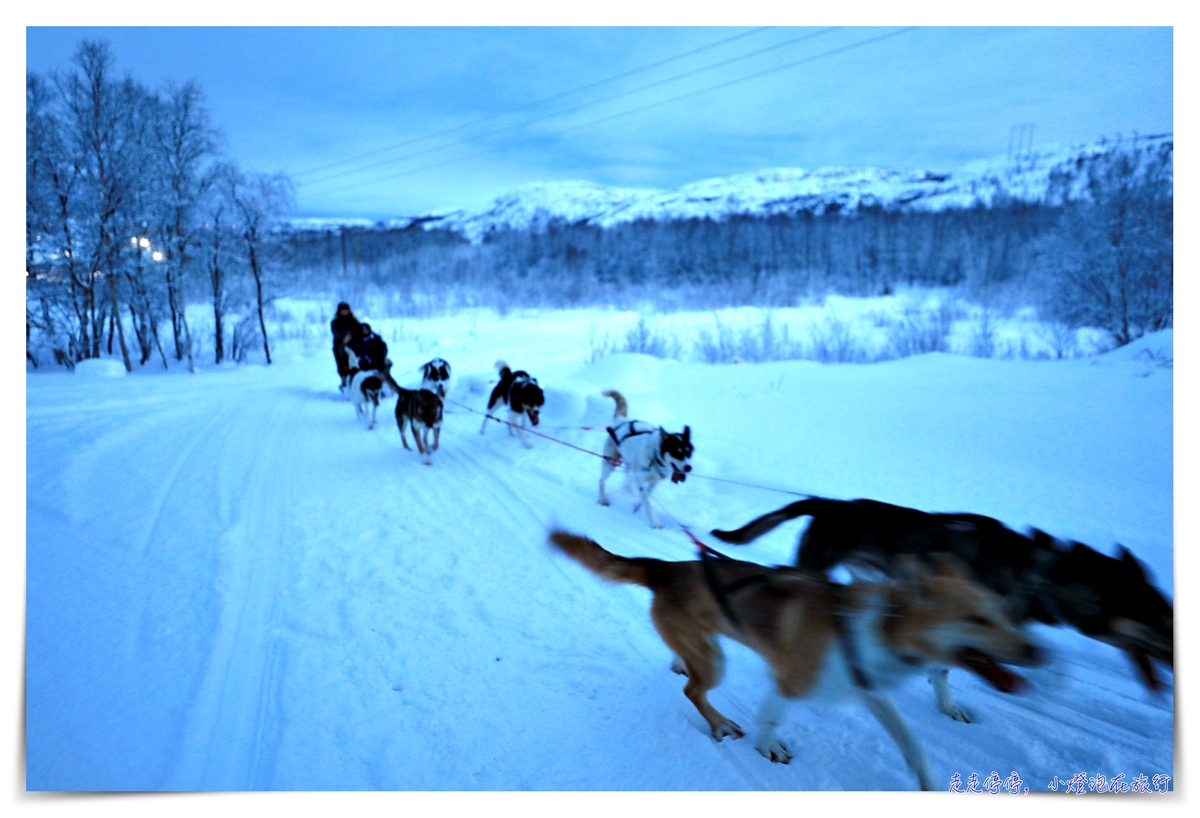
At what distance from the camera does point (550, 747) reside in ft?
8.26

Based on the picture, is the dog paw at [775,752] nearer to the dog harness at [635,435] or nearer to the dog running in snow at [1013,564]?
the dog running in snow at [1013,564]

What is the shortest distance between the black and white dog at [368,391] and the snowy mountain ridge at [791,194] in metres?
2.93

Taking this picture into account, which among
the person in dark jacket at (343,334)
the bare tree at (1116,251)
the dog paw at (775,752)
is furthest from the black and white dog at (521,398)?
the bare tree at (1116,251)

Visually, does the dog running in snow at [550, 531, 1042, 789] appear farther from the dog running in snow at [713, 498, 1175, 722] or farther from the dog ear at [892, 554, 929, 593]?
the dog running in snow at [713, 498, 1175, 722]

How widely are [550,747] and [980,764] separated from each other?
5.76 ft

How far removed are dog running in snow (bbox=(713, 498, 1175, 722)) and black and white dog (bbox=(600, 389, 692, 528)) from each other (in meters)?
1.84

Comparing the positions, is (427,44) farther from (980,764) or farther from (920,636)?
(980,764)

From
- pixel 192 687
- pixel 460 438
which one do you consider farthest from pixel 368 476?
pixel 192 687

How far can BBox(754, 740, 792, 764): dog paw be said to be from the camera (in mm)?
2357

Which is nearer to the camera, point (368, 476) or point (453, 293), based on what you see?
point (368, 476)

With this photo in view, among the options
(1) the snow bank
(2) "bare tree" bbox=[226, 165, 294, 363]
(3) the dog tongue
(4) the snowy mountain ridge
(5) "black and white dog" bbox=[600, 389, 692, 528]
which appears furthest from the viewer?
(2) "bare tree" bbox=[226, 165, 294, 363]

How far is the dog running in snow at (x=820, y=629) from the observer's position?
1.77 m

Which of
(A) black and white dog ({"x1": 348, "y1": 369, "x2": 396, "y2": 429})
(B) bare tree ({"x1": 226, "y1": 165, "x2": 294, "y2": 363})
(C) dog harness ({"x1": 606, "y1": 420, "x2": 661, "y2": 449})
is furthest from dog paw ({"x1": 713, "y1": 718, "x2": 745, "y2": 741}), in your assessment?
(B) bare tree ({"x1": 226, "y1": 165, "x2": 294, "y2": 363})

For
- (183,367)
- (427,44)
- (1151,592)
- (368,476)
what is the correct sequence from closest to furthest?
(1151,592) < (427,44) < (368,476) < (183,367)
